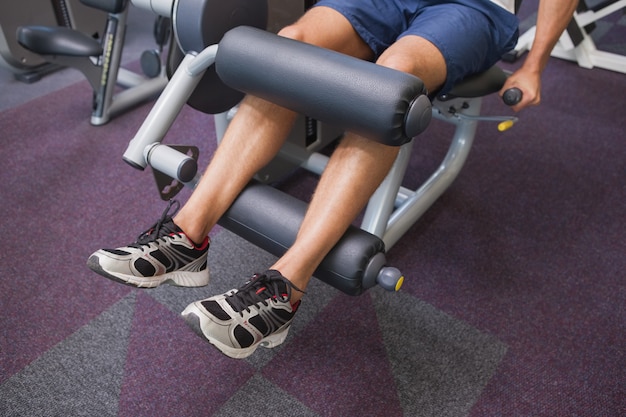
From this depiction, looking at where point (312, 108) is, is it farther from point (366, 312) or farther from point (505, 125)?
point (366, 312)

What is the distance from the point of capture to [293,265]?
861mm

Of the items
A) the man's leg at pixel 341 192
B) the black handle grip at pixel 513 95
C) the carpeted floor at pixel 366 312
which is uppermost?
the black handle grip at pixel 513 95

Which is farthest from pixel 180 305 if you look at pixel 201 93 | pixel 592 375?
pixel 592 375

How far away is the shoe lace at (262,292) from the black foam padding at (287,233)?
0.08m

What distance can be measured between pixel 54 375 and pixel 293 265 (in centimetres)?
61

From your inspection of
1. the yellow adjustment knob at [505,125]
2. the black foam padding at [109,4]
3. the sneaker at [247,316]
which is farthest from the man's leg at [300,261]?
the black foam padding at [109,4]

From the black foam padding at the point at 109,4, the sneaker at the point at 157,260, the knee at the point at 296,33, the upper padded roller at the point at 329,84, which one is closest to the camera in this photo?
the upper padded roller at the point at 329,84

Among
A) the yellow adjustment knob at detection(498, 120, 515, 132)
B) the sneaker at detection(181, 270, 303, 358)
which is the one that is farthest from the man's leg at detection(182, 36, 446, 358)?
the yellow adjustment knob at detection(498, 120, 515, 132)

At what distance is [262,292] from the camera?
864 mm

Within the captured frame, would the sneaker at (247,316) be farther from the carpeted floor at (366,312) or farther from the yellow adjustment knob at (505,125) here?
the yellow adjustment knob at (505,125)

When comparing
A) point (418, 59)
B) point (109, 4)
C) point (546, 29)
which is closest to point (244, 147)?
point (418, 59)

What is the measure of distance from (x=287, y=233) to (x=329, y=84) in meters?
0.29

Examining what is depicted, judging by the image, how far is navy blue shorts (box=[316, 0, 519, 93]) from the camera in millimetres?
1003

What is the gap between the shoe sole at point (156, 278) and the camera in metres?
0.86
